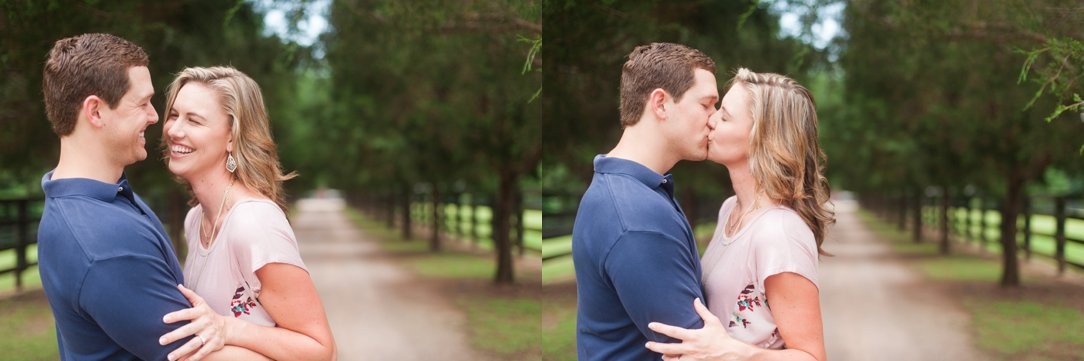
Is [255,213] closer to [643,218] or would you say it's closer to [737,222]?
[643,218]

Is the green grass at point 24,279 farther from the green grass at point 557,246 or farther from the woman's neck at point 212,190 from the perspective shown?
the woman's neck at point 212,190

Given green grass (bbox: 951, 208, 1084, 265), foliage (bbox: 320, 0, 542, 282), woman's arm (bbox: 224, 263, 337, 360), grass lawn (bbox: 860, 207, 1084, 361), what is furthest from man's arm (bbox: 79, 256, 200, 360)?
green grass (bbox: 951, 208, 1084, 265)

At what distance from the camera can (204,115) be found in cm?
211

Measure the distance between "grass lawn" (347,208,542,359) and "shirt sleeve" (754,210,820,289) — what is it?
553 centimetres

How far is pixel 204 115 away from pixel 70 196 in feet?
1.02

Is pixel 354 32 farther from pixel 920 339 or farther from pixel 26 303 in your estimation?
pixel 920 339

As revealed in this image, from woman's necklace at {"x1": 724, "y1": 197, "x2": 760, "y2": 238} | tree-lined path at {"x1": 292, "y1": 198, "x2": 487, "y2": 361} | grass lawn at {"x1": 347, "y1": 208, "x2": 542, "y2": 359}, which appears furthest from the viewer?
tree-lined path at {"x1": 292, "y1": 198, "x2": 487, "y2": 361}

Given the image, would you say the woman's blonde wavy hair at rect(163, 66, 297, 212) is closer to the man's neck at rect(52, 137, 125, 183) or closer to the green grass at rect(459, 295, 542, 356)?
the man's neck at rect(52, 137, 125, 183)

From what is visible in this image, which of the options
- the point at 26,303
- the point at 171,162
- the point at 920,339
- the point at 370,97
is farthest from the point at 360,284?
the point at 171,162

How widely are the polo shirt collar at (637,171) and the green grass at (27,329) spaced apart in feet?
17.0

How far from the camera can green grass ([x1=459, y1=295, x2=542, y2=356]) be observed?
7711 millimetres

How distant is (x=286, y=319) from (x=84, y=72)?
639 millimetres

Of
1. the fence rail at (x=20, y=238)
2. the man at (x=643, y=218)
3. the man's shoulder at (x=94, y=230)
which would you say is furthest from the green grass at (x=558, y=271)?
the man's shoulder at (x=94, y=230)

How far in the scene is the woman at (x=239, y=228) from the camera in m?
2.01
